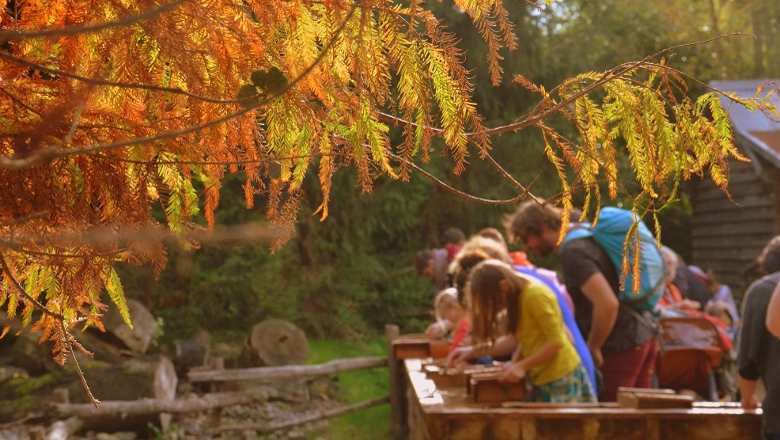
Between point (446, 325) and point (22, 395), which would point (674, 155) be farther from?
point (22, 395)

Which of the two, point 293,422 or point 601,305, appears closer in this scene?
point 601,305

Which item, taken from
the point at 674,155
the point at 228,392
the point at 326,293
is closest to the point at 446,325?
the point at 228,392

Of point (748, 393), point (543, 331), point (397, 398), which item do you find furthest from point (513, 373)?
point (397, 398)

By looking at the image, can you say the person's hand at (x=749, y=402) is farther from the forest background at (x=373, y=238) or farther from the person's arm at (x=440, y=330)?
the forest background at (x=373, y=238)

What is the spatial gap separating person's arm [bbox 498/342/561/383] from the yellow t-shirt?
0.03 meters

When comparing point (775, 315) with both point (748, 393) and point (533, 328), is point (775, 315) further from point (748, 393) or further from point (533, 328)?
point (533, 328)

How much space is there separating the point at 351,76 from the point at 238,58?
0.96 feet

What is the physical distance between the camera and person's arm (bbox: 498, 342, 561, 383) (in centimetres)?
412

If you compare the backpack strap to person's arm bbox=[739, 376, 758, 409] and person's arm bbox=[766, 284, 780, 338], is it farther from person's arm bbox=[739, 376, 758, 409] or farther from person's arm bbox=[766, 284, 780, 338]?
person's arm bbox=[766, 284, 780, 338]

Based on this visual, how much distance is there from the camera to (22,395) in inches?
329

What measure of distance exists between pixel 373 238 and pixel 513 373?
12.4 meters

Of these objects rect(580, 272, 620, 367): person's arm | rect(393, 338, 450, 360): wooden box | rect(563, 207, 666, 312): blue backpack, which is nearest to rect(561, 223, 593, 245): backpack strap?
rect(563, 207, 666, 312): blue backpack

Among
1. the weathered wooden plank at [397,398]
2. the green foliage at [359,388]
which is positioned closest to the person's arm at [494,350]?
the weathered wooden plank at [397,398]

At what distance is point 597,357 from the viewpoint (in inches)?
189
